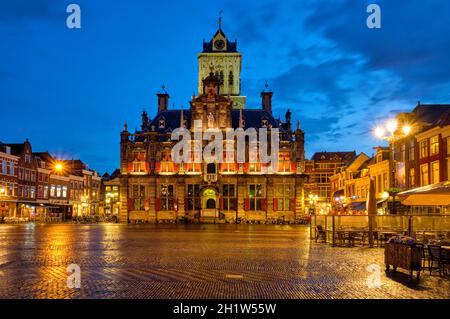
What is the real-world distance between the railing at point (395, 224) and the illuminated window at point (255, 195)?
34.2m

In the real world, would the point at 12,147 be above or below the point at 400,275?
above

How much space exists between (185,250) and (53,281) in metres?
8.89

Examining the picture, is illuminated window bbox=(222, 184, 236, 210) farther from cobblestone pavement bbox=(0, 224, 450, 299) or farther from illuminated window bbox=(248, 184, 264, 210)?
cobblestone pavement bbox=(0, 224, 450, 299)

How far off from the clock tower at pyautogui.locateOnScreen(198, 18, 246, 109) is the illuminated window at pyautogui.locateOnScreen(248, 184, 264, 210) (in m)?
23.1

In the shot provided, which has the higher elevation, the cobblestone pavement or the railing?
the railing

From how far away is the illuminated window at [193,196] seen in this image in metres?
63.2

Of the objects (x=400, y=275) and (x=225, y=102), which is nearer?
(x=400, y=275)

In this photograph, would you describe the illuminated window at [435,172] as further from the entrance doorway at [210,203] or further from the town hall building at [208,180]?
the entrance doorway at [210,203]

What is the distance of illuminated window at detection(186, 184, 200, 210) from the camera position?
63250 millimetres

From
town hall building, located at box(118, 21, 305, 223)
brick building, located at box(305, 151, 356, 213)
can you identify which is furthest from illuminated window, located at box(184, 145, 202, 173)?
brick building, located at box(305, 151, 356, 213)
